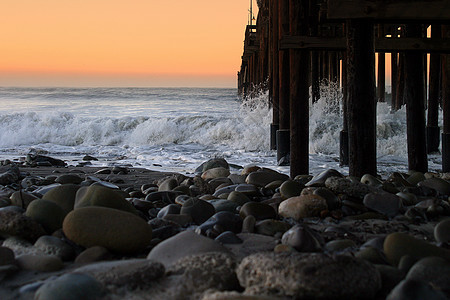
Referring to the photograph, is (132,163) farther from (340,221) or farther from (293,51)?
(340,221)

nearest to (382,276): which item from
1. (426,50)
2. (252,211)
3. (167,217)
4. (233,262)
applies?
(233,262)

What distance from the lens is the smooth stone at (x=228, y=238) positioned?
2.26m

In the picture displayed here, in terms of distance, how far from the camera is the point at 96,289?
1.59 metres

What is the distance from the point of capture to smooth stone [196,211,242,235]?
2.43m

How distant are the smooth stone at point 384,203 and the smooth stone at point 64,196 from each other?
60.9 inches

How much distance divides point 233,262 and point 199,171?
4098 millimetres

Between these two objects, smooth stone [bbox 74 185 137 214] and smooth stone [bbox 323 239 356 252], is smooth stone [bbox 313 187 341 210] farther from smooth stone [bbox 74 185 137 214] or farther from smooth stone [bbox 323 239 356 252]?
smooth stone [bbox 74 185 137 214]

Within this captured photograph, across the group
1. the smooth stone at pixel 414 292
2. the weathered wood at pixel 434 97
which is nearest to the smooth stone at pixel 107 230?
the smooth stone at pixel 414 292

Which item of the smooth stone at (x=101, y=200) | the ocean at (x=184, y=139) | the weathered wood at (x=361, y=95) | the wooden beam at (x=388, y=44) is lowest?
the ocean at (x=184, y=139)

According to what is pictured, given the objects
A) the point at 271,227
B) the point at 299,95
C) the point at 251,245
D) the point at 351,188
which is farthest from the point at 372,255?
the point at 299,95

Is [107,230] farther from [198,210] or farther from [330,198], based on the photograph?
[330,198]

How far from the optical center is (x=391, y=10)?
10.4 ft

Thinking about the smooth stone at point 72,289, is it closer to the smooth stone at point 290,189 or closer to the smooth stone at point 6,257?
the smooth stone at point 6,257

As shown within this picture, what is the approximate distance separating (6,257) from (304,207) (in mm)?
1468
